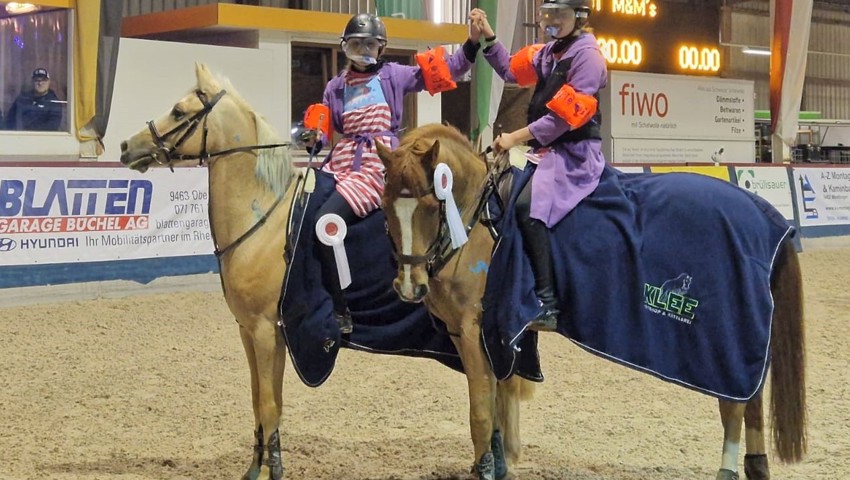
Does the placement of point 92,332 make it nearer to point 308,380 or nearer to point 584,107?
point 308,380

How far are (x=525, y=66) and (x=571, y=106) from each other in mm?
506

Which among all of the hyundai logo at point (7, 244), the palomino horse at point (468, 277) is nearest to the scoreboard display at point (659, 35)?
the hyundai logo at point (7, 244)

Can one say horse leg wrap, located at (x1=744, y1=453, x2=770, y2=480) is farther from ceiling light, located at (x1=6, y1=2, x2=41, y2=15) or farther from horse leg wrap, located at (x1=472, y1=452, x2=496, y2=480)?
ceiling light, located at (x1=6, y1=2, x2=41, y2=15)

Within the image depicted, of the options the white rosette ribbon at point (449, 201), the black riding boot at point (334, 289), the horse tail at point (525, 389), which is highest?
the white rosette ribbon at point (449, 201)

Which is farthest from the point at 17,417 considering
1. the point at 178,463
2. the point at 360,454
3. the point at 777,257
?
the point at 777,257

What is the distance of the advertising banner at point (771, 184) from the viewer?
527 inches

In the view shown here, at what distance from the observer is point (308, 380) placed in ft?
13.8

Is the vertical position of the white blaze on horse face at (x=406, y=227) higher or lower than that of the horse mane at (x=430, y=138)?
lower

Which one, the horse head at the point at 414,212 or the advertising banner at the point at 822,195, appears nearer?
the horse head at the point at 414,212

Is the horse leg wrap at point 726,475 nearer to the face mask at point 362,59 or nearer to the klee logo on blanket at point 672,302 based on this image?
the klee logo on blanket at point 672,302

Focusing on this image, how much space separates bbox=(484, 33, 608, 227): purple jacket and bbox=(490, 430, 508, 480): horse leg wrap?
0.98m

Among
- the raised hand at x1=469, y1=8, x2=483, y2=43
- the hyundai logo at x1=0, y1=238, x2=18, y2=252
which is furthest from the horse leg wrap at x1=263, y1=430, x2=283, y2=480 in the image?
the hyundai logo at x1=0, y1=238, x2=18, y2=252

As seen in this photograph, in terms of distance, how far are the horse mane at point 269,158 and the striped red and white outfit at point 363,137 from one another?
0.75 ft

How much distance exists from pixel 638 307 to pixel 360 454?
1.70m
